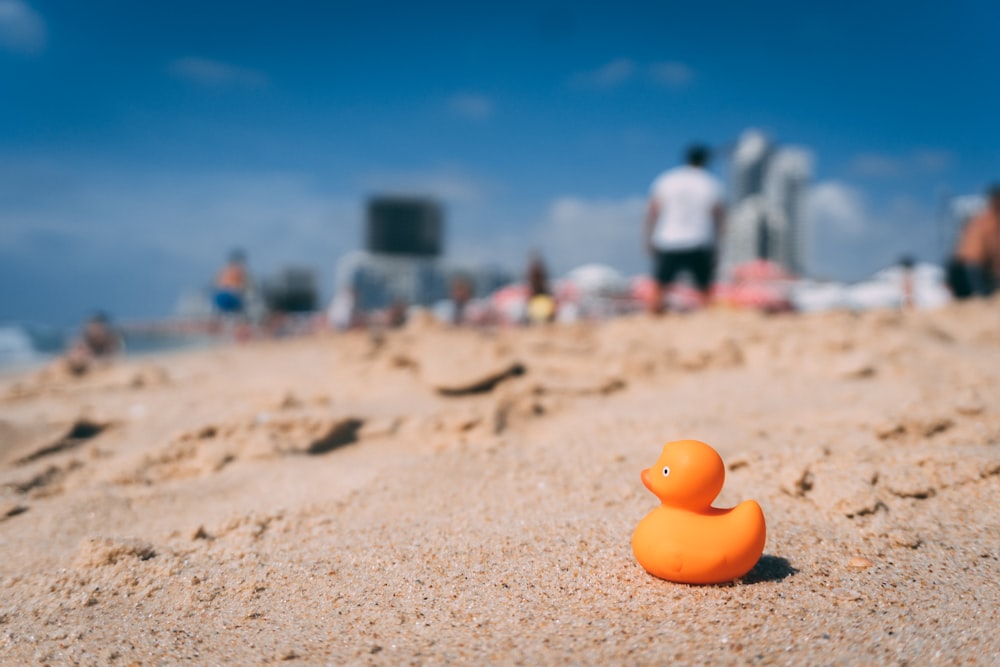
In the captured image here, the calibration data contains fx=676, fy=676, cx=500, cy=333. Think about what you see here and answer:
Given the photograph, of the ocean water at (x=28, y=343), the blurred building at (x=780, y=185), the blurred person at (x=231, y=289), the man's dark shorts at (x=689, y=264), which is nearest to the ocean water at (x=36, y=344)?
the ocean water at (x=28, y=343)

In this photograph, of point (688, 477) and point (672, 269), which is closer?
point (688, 477)

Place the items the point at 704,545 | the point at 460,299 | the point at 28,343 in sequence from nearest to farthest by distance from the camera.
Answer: the point at 704,545 < the point at 460,299 < the point at 28,343

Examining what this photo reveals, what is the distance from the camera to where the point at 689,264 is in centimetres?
570

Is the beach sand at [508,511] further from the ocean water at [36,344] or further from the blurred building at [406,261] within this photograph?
the blurred building at [406,261]

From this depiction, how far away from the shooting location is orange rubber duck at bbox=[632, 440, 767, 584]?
1.59 m

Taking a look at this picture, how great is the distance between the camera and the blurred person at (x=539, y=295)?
877 centimetres

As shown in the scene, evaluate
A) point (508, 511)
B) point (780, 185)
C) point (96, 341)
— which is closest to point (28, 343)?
point (96, 341)

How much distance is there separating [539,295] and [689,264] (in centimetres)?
335

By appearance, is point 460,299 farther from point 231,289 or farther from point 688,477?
point 688,477

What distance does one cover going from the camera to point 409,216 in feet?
320

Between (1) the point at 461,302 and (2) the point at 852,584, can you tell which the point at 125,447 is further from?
(1) the point at 461,302

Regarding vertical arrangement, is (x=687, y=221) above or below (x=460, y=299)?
above

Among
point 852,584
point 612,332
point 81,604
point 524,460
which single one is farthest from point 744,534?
point 612,332

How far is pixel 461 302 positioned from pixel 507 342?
6.47m
